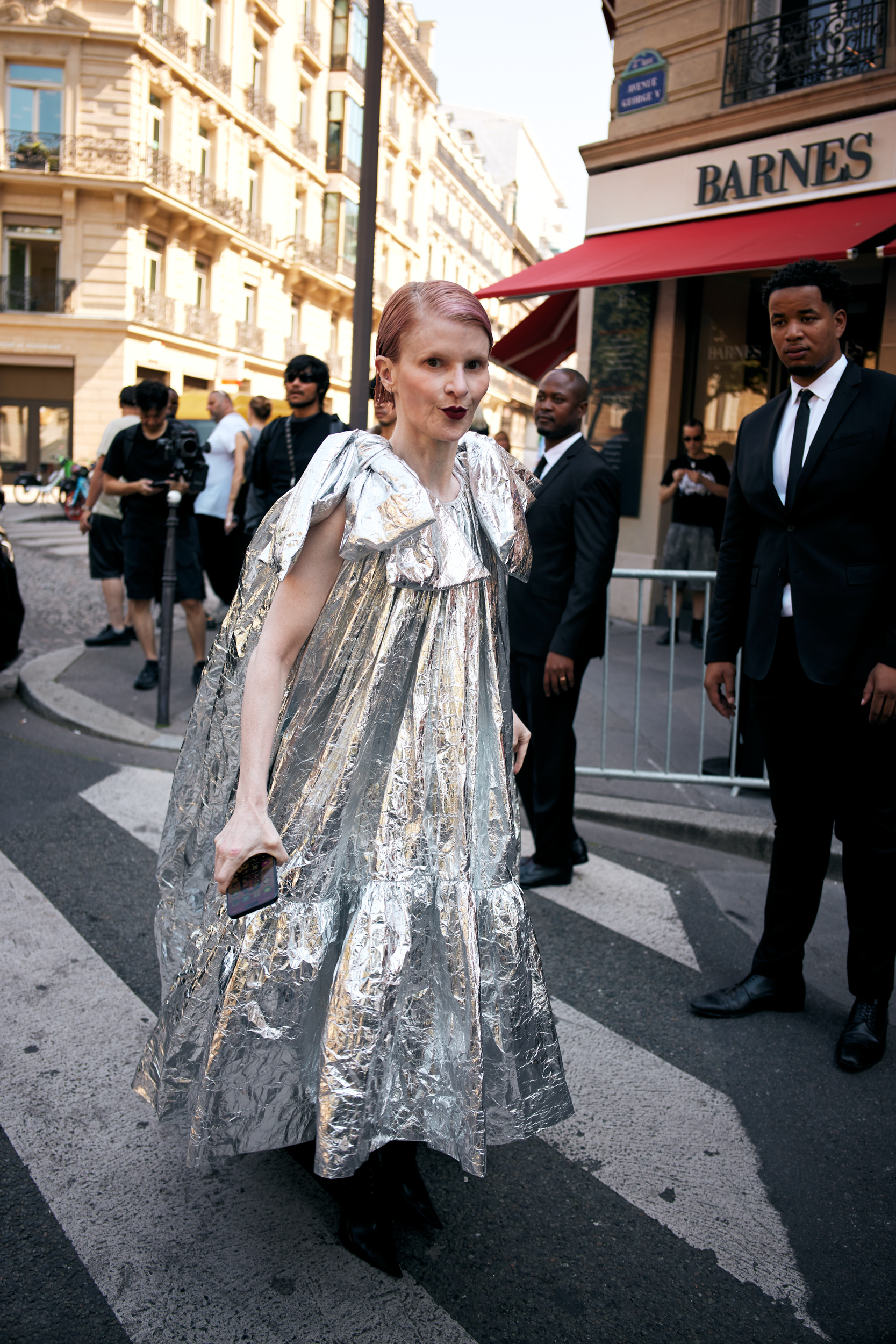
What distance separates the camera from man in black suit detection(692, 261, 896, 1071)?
280 cm

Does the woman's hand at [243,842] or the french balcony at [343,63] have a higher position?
→ the french balcony at [343,63]

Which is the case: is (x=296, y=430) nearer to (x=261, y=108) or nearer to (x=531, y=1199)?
(x=531, y=1199)

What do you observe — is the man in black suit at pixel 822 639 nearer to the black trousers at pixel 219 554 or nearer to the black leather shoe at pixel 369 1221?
the black leather shoe at pixel 369 1221

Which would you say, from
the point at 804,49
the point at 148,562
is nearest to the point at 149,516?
the point at 148,562

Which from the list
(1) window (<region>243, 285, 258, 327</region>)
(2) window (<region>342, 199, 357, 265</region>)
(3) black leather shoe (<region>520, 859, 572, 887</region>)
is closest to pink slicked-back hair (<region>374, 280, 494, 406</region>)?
(3) black leather shoe (<region>520, 859, 572, 887</region>)

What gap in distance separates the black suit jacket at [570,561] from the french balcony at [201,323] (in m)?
29.8

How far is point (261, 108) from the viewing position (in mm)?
33656

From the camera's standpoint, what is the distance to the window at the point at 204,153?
103 ft

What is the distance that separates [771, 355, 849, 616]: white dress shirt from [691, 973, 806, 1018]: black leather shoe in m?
1.11

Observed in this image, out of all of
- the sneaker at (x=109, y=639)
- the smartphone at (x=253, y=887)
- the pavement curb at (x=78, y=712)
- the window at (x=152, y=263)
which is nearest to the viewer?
the smartphone at (x=253, y=887)

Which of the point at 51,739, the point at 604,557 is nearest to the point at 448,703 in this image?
the point at 604,557

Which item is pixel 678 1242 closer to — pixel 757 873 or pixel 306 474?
pixel 306 474

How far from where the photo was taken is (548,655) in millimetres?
3939

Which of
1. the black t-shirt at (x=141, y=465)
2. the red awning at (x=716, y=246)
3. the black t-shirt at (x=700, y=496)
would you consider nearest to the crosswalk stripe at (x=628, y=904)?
the black t-shirt at (x=141, y=465)
